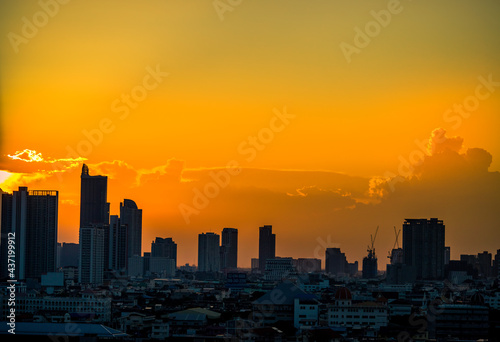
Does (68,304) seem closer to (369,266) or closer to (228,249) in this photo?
(369,266)

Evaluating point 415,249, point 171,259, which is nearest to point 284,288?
point 415,249

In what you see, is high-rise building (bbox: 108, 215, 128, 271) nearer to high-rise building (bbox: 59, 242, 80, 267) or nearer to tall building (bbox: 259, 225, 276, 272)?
high-rise building (bbox: 59, 242, 80, 267)

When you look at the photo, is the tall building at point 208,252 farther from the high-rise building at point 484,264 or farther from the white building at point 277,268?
the high-rise building at point 484,264

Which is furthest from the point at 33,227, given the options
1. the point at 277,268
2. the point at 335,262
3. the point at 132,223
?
the point at 335,262

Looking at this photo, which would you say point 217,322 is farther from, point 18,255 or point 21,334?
point 18,255

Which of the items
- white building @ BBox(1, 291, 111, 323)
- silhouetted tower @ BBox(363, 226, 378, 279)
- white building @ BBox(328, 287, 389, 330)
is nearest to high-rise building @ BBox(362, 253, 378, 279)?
silhouetted tower @ BBox(363, 226, 378, 279)

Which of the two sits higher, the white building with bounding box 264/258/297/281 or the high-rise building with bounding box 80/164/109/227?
the high-rise building with bounding box 80/164/109/227

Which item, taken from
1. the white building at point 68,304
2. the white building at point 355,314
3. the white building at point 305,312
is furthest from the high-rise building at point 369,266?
the white building at point 305,312
